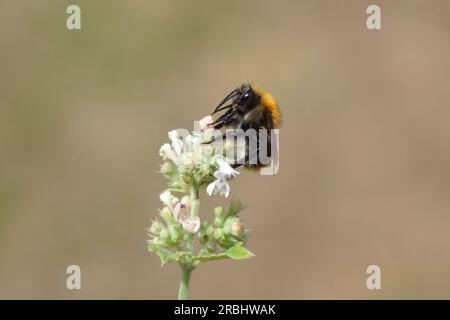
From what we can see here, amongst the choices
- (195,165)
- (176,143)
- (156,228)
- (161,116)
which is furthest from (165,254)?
(161,116)

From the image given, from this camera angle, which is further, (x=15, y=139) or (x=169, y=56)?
(x=169, y=56)

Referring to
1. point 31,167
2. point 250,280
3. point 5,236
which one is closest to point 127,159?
point 31,167

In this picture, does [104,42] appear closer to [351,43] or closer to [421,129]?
[351,43]

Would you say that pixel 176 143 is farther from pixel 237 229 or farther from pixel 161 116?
pixel 161 116

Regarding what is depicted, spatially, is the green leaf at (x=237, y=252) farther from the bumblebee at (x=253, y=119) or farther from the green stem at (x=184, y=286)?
the bumblebee at (x=253, y=119)

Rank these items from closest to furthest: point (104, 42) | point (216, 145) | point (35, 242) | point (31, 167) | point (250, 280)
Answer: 1. point (216, 145)
2. point (250, 280)
3. point (35, 242)
4. point (31, 167)
5. point (104, 42)

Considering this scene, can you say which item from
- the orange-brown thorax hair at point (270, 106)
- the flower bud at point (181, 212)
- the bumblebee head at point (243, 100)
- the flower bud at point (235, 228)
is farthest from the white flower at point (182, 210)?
the orange-brown thorax hair at point (270, 106)

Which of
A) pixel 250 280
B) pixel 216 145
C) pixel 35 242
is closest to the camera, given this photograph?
pixel 216 145
